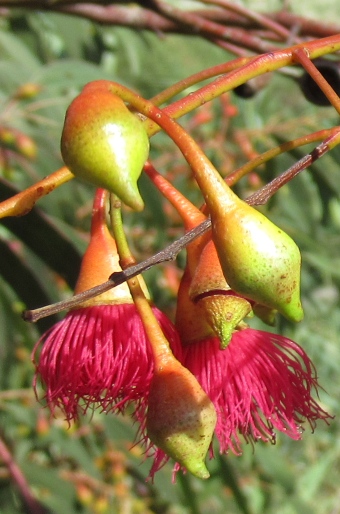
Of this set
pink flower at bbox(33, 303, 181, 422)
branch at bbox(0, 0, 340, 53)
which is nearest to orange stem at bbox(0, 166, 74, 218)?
pink flower at bbox(33, 303, 181, 422)

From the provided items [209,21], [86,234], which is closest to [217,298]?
[209,21]

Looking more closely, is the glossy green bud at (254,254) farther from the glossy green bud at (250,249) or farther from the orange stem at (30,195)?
the orange stem at (30,195)

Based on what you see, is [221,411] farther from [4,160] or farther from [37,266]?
[4,160]

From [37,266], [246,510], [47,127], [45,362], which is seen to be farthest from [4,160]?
[45,362]

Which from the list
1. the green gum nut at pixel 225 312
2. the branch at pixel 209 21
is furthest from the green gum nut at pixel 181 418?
the branch at pixel 209 21

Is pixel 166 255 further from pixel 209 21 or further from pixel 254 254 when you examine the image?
pixel 209 21

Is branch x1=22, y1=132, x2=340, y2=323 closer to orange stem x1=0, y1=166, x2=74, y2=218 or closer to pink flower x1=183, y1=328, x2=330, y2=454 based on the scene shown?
orange stem x1=0, y1=166, x2=74, y2=218
